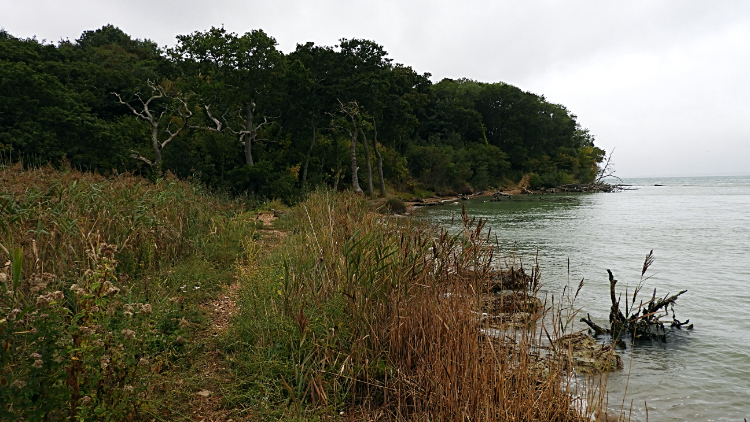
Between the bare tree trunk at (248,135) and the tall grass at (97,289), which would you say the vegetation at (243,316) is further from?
the bare tree trunk at (248,135)

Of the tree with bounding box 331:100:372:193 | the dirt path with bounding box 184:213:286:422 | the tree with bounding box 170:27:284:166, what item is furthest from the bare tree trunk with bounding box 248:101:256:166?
the dirt path with bounding box 184:213:286:422

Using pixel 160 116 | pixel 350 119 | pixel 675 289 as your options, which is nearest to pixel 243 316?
pixel 675 289

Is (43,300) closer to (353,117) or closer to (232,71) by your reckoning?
(232,71)

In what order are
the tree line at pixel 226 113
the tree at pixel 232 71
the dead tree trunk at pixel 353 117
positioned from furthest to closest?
the dead tree trunk at pixel 353 117 → the tree at pixel 232 71 → the tree line at pixel 226 113

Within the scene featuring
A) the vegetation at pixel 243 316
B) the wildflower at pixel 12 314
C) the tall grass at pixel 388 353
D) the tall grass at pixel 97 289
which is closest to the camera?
the wildflower at pixel 12 314

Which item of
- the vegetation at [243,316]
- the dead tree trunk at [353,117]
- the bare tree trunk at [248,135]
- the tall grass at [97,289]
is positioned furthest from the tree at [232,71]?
the tall grass at [97,289]

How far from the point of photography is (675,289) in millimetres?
8703

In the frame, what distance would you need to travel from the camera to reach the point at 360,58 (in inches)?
1137

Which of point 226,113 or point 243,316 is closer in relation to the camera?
point 243,316

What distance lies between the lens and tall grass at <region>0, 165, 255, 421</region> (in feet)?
6.70

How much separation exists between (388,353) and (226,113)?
22733mm

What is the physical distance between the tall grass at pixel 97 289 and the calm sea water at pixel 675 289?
278 cm

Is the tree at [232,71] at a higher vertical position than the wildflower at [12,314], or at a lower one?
higher

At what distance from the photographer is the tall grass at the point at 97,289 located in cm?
204
